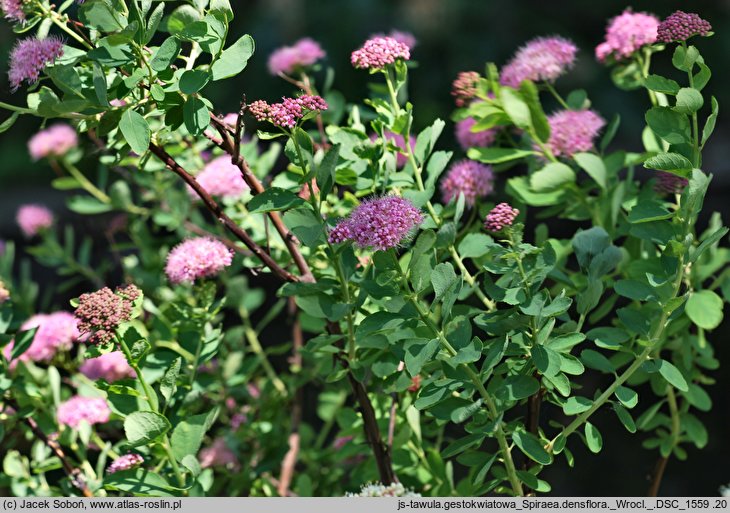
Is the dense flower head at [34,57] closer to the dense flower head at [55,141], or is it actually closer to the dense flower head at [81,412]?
the dense flower head at [81,412]

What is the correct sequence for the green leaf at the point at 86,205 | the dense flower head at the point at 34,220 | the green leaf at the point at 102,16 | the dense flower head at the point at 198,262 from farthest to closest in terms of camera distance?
the dense flower head at the point at 34,220 < the green leaf at the point at 86,205 < the dense flower head at the point at 198,262 < the green leaf at the point at 102,16

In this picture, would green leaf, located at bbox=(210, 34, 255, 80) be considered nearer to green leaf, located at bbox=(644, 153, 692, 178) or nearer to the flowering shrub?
the flowering shrub

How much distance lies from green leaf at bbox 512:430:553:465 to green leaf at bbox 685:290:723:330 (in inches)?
7.9

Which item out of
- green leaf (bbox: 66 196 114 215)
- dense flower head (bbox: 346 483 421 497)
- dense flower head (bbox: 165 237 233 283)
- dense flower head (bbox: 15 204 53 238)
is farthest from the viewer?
dense flower head (bbox: 15 204 53 238)

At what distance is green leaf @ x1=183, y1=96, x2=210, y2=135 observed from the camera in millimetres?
662


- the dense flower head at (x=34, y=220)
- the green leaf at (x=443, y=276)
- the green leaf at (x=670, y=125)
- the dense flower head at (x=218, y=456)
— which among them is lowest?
the dense flower head at (x=218, y=456)

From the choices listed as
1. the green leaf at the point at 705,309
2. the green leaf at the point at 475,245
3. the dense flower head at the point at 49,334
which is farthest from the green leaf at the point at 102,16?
the green leaf at the point at 705,309

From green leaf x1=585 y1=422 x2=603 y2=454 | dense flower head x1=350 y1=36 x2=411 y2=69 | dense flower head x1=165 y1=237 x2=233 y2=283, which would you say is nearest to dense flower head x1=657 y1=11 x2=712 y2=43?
dense flower head x1=350 y1=36 x2=411 y2=69

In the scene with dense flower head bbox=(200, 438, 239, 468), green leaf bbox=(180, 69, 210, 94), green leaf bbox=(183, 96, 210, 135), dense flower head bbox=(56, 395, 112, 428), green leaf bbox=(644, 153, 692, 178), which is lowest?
dense flower head bbox=(200, 438, 239, 468)

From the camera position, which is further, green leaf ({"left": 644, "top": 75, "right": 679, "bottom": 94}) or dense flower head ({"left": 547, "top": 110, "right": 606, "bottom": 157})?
dense flower head ({"left": 547, "top": 110, "right": 606, "bottom": 157})

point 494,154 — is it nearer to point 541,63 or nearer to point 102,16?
point 541,63

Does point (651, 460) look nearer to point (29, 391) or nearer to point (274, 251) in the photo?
point (274, 251)

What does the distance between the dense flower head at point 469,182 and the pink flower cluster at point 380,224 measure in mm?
213

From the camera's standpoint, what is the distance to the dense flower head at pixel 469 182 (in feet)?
2.89
